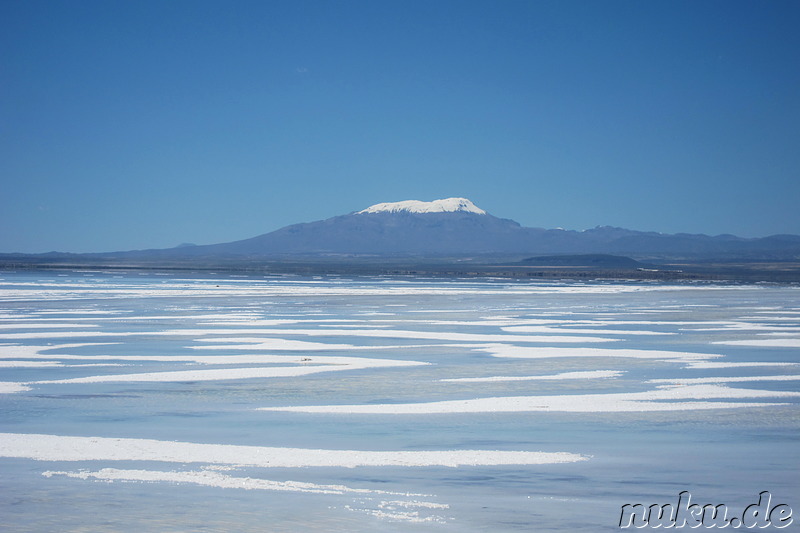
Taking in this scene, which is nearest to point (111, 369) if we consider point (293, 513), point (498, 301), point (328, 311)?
point (293, 513)

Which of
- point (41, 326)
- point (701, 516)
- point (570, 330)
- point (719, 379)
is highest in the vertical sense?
point (41, 326)

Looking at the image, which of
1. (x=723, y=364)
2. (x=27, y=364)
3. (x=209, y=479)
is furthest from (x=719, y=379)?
(x=27, y=364)

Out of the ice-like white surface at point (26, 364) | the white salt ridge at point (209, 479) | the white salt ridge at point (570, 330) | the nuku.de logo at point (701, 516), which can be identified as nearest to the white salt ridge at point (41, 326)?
the ice-like white surface at point (26, 364)

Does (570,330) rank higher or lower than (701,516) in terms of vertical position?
higher

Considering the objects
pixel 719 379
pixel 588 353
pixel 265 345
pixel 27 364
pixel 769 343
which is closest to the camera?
pixel 719 379

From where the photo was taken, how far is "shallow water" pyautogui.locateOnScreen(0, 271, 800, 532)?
618 centimetres

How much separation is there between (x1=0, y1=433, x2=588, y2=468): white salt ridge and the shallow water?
37mm

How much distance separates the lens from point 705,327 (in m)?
20.2

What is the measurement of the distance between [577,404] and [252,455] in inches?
155

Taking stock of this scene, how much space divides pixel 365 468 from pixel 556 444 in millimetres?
1786

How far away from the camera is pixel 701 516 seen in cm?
601

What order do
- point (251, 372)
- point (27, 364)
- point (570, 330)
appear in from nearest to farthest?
point (251, 372), point (27, 364), point (570, 330)

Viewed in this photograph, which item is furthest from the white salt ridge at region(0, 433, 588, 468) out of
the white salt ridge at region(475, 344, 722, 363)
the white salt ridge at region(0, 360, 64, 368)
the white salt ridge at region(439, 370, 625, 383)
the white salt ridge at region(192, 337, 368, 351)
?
the white salt ridge at region(192, 337, 368, 351)

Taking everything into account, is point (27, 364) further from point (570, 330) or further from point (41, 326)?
point (570, 330)
